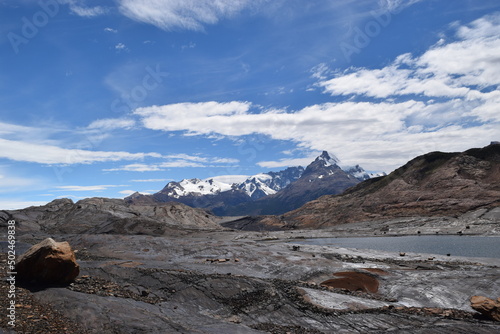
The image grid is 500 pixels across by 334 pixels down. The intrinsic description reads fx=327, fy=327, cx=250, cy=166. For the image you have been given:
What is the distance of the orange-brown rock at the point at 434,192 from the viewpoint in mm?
142875

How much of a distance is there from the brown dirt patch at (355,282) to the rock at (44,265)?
65.3ft

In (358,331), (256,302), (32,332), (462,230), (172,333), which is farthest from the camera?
(462,230)

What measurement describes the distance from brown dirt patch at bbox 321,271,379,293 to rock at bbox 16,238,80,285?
1989 cm

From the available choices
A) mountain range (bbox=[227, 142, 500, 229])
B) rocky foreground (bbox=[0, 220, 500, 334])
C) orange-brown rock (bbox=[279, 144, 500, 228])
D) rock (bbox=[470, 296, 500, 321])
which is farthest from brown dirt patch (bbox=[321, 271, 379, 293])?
orange-brown rock (bbox=[279, 144, 500, 228])

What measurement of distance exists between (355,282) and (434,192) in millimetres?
156799

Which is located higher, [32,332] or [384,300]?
[32,332]

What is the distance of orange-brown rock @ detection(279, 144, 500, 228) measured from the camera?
5625 inches

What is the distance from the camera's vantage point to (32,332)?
13.1 metres

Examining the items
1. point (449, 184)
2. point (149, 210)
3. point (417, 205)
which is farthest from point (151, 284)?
point (449, 184)

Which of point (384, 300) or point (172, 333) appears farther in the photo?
point (384, 300)

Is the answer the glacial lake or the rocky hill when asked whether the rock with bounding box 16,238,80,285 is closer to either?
the glacial lake

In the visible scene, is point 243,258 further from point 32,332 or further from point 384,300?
point 32,332

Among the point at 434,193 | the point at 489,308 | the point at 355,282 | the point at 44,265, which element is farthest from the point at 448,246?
the point at 434,193

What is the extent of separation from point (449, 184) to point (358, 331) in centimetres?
17092
